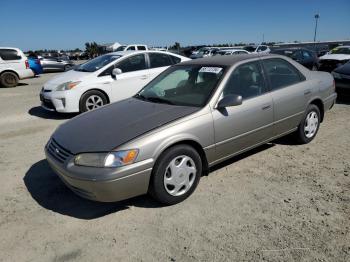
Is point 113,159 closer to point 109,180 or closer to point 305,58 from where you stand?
point 109,180

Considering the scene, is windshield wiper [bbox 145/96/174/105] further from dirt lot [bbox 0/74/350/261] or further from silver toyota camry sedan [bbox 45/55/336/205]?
dirt lot [bbox 0/74/350/261]

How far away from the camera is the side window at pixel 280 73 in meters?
4.43

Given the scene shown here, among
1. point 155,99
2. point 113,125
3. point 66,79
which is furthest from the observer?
point 66,79

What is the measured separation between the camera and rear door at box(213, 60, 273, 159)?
372cm

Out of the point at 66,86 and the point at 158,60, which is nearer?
the point at 66,86

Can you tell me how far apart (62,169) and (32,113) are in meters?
5.69

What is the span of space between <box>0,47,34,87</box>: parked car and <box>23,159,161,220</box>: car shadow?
11.1m

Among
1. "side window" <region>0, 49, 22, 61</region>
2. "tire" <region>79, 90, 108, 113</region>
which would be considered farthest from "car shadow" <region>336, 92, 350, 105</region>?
"side window" <region>0, 49, 22, 61</region>

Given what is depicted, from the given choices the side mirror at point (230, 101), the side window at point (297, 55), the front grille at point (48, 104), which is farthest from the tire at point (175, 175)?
the side window at point (297, 55)

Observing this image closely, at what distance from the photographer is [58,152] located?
11.3ft

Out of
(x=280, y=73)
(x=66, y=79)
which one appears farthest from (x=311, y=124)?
(x=66, y=79)

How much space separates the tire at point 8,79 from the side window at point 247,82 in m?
12.4

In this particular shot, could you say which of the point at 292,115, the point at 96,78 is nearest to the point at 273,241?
the point at 292,115

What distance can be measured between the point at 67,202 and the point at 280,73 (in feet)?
11.1
